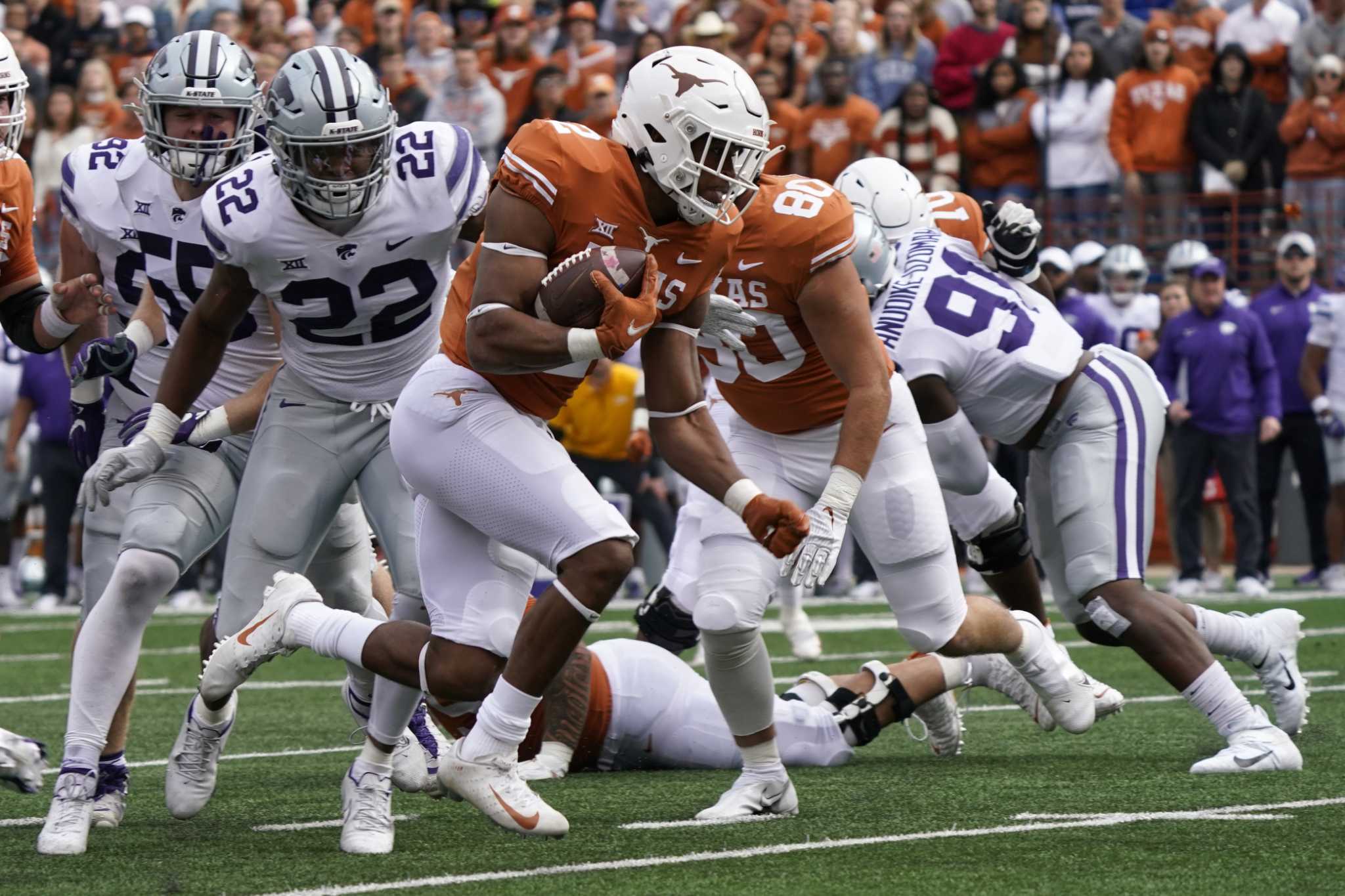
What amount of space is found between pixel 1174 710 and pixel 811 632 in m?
2.32

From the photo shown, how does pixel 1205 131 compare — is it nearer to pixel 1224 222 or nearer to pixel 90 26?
pixel 1224 222

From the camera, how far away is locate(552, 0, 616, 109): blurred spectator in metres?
13.6

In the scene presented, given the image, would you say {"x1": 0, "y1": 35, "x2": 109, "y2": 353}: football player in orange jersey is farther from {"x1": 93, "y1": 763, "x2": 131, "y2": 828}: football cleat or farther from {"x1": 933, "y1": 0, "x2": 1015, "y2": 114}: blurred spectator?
{"x1": 933, "y1": 0, "x2": 1015, "y2": 114}: blurred spectator

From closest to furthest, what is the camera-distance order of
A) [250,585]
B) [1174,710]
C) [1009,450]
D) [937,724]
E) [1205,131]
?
1. [250,585]
2. [937,724]
3. [1174,710]
4. [1009,450]
5. [1205,131]

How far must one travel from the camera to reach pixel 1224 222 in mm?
12477

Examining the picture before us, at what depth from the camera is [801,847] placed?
13.6 ft

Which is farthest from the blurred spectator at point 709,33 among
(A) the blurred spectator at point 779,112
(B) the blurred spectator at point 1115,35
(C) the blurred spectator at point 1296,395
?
(C) the blurred spectator at point 1296,395

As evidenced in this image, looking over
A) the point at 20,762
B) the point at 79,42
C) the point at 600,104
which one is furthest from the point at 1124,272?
the point at 20,762

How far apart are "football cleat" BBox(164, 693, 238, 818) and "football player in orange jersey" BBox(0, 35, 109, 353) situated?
957mm

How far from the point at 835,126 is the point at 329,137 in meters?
8.40

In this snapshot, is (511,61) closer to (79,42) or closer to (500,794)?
(79,42)

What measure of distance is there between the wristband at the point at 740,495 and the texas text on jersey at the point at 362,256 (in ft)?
3.06

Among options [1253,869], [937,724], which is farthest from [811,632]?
[1253,869]

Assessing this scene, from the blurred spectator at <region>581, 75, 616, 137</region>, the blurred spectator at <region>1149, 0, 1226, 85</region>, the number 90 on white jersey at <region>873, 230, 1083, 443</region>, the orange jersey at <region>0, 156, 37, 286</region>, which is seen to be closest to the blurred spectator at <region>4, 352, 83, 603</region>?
the blurred spectator at <region>581, 75, 616, 137</region>
